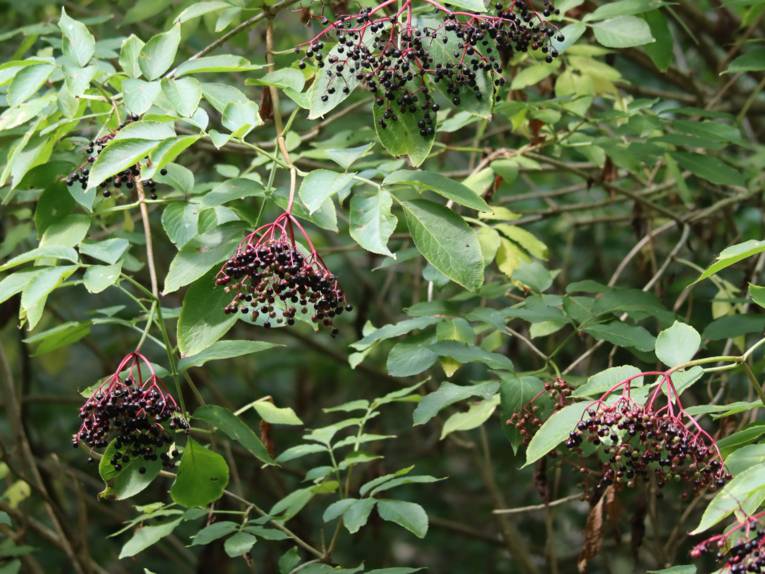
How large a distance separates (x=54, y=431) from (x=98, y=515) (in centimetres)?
45

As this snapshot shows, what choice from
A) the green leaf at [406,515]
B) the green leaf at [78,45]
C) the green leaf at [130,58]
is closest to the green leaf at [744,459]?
the green leaf at [406,515]

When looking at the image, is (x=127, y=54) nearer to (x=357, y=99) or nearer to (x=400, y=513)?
(x=400, y=513)

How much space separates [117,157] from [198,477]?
0.56 metres

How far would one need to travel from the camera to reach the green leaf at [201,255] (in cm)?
168

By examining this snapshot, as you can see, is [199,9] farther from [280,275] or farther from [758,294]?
[758,294]

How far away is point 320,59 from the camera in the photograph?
1774 millimetres

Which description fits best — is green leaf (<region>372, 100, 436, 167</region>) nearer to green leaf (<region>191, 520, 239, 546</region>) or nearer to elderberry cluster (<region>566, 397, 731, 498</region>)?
elderberry cluster (<region>566, 397, 731, 498</region>)

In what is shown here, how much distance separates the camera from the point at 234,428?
74.0 inches

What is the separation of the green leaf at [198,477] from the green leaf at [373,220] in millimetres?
484

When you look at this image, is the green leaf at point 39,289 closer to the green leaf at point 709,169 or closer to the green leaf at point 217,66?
the green leaf at point 217,66

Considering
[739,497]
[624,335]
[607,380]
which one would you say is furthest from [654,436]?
[624,335]

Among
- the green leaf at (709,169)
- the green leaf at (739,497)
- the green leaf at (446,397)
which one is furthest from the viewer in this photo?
the green leaf at (709,169)

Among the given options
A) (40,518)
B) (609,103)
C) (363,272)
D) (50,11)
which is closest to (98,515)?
(40,518)

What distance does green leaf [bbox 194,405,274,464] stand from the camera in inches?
73.6
